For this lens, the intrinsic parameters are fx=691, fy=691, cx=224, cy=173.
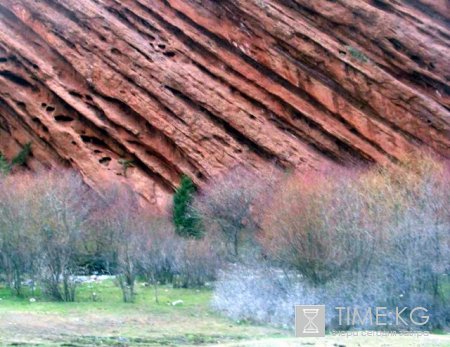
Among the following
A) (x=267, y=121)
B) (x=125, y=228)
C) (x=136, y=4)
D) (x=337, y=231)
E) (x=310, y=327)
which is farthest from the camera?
(x=136, y=4)

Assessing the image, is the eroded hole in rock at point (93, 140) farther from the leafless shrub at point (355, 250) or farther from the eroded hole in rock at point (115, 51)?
the leafless shrub at point (355, 250)

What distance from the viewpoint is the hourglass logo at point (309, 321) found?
1202 cm

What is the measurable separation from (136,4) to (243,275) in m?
16.8

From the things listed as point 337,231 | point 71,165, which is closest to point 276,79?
point 71,165

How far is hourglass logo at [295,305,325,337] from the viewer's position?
12016 mm

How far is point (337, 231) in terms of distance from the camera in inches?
680

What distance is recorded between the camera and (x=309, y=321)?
12602 millimetres

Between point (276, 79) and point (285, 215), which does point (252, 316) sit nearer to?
point (285, 215)

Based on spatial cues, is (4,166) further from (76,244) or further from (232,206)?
(76,244)

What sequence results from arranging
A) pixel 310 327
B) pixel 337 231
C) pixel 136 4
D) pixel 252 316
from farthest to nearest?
pixel 136 4 → pixel 337 231 → pixel 252 316 → pixel 310 327

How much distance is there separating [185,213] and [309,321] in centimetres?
1486

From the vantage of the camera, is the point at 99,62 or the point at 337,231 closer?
the point at 337,231

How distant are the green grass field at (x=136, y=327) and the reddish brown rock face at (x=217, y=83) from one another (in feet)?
35.6

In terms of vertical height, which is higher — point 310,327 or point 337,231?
point 337,231
